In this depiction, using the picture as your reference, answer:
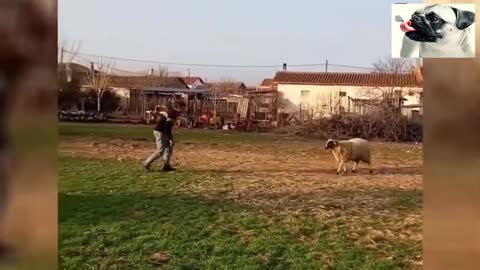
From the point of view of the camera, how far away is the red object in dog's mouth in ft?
6.48

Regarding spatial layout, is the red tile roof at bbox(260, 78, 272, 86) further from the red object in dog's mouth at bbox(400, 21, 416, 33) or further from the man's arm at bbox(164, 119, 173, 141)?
the red object in dog's mouth at bbox(400, 21, 416, 33)

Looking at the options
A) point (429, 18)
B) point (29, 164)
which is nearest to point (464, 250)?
point (429, 18)

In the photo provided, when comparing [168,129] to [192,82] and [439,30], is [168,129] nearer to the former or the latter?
[192,82]

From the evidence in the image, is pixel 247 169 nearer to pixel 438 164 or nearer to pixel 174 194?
pixel 174 194

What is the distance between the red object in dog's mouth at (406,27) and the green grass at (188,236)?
4.32ft

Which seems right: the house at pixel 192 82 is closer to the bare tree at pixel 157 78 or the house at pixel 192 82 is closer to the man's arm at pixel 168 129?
the bare tree at pixel 157 78

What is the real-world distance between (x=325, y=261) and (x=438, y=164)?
115cm

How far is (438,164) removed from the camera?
6.41 feet

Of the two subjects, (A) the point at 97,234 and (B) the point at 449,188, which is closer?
(B) the point at 449,188

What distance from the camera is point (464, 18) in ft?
6.35

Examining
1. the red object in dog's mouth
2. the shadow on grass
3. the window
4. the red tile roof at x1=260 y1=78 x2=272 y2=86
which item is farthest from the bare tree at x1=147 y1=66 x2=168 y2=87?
the window

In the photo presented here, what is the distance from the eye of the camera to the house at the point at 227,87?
484 centimetres

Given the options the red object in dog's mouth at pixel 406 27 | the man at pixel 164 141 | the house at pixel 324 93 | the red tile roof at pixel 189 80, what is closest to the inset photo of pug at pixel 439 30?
the red object in dog's mouth at pixel 406 27

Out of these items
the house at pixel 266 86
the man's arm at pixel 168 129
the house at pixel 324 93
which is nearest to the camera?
the man's arm at pixel 168 129
